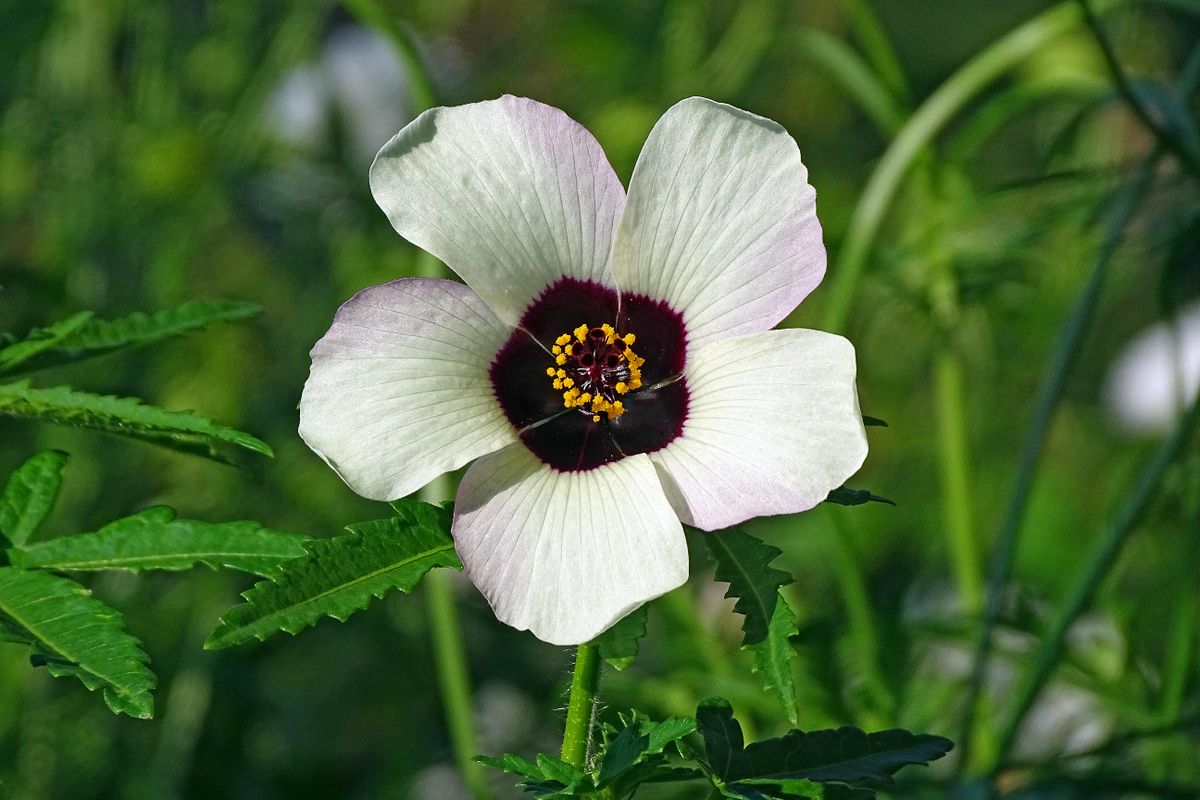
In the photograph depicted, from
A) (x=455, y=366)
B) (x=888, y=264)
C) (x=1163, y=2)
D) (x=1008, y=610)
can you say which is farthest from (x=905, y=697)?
(x=455, y=366)

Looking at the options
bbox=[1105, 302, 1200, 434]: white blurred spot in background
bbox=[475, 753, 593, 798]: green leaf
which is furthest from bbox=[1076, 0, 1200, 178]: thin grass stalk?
bbox=[1105, 302, 1200, 434]: white blurred spot in background

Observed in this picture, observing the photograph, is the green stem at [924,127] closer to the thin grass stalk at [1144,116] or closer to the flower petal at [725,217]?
the thin grass stalk at [1144,116]

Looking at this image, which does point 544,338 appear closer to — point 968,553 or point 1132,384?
point 968,553

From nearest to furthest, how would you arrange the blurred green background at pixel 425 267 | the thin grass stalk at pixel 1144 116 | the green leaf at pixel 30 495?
the green leaf at pixel 30 495 → the thin grass stalk at pixel 1144 116 → the blurred green background at pixel 425 267

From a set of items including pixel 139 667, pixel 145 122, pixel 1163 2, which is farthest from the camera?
pixel 145 122

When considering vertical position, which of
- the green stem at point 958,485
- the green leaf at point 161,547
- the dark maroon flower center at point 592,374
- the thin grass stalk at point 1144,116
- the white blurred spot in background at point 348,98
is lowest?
the green leaf at point 161,547

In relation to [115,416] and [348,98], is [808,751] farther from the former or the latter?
[348,98]

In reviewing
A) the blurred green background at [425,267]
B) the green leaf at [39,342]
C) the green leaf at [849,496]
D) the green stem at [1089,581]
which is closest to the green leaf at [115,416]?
the green leaf at [39,342]
